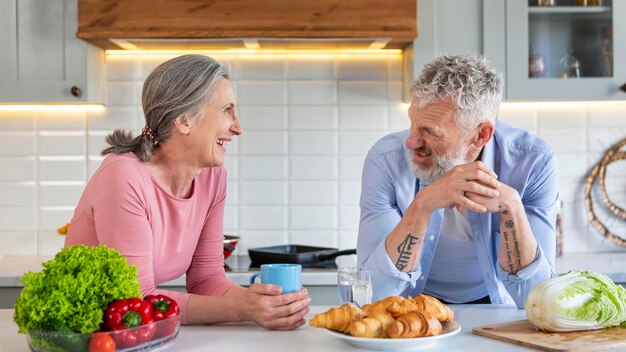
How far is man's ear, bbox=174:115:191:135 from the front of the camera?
6.97ft

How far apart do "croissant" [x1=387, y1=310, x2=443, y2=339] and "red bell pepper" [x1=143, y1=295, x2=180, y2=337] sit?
41cm

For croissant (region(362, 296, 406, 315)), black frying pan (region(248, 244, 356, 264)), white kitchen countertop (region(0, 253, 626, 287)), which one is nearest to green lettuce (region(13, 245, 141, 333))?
croissant (region(362, 296, 406, 315))

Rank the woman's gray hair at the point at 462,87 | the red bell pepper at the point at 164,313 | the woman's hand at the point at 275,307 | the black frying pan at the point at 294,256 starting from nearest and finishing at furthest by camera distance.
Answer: the red bell pepper at the point at 164,313 < the woman's hand at the point at 275,307 < the woman's gray hair at the point at 462,87 < the black frying pan at the point at 294,256

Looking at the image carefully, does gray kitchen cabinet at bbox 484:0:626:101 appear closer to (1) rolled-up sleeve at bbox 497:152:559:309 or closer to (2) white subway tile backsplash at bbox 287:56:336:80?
(2) white subway tile backsplash at bbox 287:56:336:80

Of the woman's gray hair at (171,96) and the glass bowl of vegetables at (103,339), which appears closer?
the glass bowl of vegetables at (103,339)

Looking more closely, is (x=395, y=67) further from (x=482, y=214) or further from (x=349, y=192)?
Result: (x=482, y=214)

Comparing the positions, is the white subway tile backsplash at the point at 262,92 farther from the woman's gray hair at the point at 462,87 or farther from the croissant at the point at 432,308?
the croissant at the point at 432,308

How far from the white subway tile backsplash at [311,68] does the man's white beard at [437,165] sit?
1.50m

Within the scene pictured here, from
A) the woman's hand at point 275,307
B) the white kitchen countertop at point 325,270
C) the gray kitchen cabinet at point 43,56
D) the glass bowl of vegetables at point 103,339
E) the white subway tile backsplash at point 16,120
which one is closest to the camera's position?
the glass bowl of vegetables at point 103,339

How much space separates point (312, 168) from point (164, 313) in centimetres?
223

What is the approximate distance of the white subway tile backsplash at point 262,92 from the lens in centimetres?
371

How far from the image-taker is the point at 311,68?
146 inches

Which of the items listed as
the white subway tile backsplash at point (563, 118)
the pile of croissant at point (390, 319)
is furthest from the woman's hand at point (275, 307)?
the white subway tile backsplash at point (563, 118)

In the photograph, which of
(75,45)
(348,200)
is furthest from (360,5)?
(75,45)
